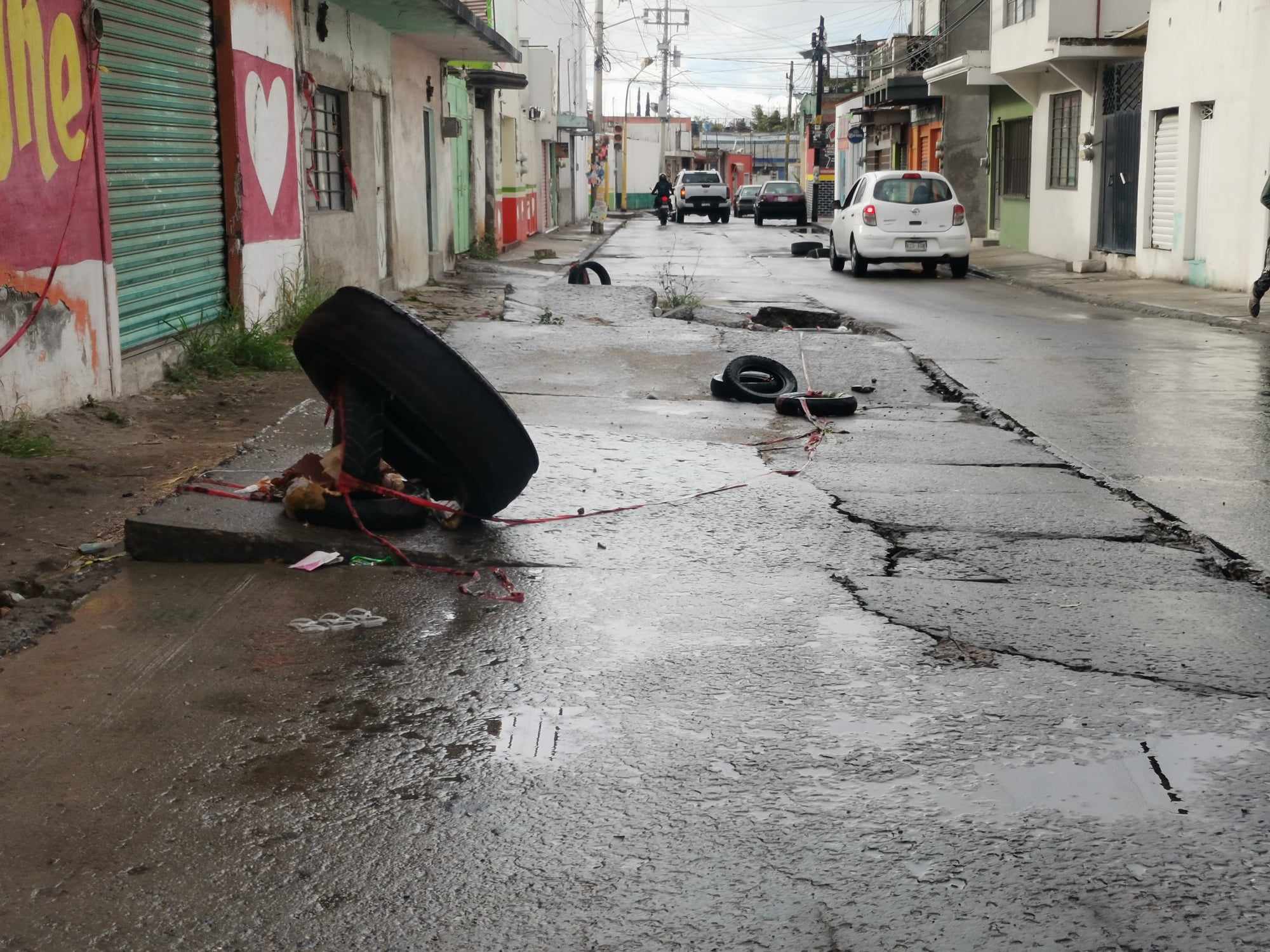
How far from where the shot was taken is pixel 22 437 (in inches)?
257

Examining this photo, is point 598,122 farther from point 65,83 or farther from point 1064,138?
point 65,83

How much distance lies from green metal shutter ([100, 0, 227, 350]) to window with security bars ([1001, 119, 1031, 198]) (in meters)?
21.7

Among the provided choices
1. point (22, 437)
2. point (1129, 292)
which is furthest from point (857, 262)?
point (22, 437)

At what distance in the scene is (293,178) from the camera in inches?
484

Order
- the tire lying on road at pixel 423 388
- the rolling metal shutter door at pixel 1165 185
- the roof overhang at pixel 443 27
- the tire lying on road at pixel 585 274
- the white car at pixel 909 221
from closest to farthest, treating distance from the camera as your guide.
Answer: the tire lying on road at pixel 423 388 → the roof overhang at pixel 443 27 → the tire lying on road at pixel 585 274 → the rolling metal shutter door at pixel 1165 185 → the white car at pixel 909 221

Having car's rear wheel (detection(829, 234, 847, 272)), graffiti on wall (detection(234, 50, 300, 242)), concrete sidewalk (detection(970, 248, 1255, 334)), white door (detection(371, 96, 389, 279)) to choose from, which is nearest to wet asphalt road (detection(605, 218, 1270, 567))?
concrete sidewalk (detection(970, 248, 1255, 334))

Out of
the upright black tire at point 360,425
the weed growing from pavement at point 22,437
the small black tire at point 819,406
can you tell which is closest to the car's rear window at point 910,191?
the small black tire at point 819,406

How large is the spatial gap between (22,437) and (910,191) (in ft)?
57.1

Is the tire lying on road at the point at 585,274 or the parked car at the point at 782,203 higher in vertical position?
the parked car at the point at 782,203

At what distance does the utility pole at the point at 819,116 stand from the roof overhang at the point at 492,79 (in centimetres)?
2668

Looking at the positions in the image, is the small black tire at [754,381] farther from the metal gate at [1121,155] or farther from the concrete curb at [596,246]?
the metal gate at [1121,155]

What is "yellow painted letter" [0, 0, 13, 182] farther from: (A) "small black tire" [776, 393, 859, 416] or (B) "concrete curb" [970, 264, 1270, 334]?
(B) "concrete curb" [970, 264, 1270, 334]

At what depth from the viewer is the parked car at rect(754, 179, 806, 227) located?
49469 millimetres

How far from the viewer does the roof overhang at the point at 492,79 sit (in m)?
26.0
